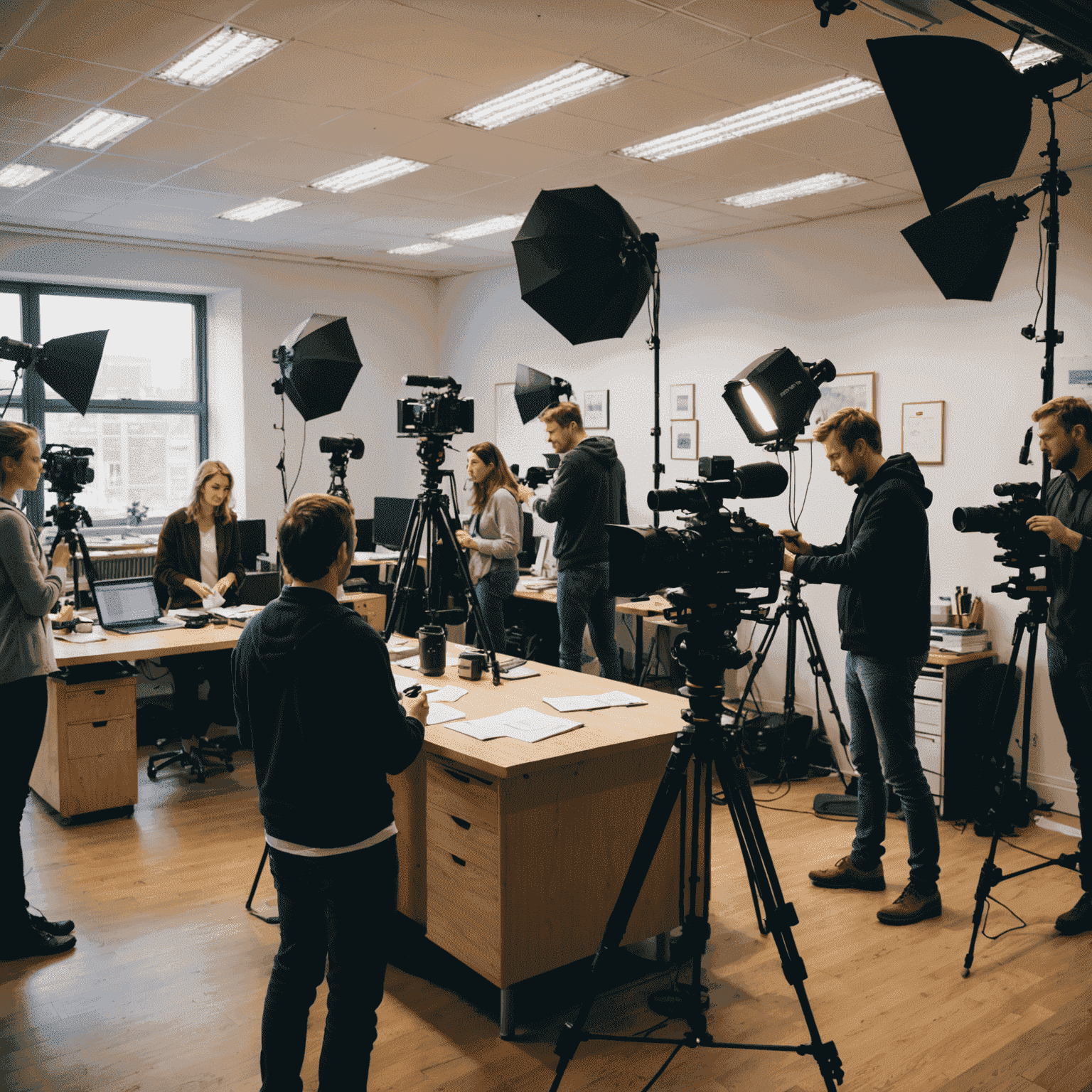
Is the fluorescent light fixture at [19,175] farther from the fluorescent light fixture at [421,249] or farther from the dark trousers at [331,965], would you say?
the dark trousers at [331,965]

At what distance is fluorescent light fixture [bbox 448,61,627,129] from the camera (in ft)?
11.7

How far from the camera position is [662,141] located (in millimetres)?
4301

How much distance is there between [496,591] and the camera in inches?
209

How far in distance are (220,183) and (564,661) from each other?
9.94 feet

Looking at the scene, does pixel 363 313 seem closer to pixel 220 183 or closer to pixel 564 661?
pixel 220 183

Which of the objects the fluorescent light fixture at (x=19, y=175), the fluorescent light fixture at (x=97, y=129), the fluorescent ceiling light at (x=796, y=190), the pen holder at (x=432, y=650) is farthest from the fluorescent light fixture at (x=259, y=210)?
the pen holder at (x=432, y=650)

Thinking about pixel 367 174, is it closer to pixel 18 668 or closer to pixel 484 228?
pixel 484 228

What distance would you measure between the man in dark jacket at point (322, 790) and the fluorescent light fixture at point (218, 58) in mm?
2125

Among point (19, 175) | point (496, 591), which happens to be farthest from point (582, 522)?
point (19, 175)

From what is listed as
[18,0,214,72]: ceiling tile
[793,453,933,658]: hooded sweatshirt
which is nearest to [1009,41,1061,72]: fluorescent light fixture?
[793,453,933,658]: hooded sweatshirt

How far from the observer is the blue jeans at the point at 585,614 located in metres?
4.75

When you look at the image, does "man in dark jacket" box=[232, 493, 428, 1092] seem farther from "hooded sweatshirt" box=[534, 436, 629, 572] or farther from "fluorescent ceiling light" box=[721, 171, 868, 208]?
"fluorescent ceiling light" box=[721, 171, 868, 208]

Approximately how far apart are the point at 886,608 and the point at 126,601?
10.9 feet

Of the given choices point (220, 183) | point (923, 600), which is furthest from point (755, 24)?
point (220, 183)
